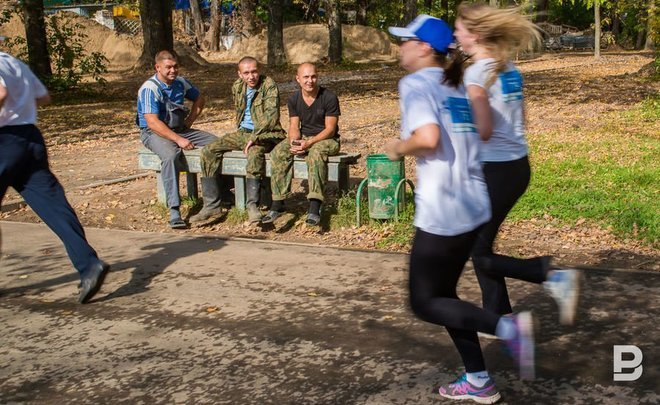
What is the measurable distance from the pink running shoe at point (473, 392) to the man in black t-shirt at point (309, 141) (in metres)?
3.99

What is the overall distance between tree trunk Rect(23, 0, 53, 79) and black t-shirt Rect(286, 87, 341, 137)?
14817mm

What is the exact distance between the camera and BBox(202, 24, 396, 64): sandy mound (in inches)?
1467

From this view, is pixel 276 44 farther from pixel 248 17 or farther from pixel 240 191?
pixel 240 191

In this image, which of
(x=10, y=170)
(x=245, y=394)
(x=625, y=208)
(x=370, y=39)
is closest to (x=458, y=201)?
(x=245, y=394)

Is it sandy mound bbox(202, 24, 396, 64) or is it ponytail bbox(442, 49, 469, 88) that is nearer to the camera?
ponytail bbox(442, 49, 469, 88)

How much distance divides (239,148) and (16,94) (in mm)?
3226

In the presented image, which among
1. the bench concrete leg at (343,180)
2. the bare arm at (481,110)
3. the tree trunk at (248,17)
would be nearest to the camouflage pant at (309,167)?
the bench concrete leg at (343,180)

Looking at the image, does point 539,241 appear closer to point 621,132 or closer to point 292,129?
point 292,129

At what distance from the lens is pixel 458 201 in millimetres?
3582

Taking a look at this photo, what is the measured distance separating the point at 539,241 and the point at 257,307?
2.65 m

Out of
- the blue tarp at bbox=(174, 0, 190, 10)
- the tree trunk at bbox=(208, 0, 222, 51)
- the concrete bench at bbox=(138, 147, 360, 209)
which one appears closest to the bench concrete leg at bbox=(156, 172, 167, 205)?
the concrete bench at bbox=(138, 147, 360, 209)

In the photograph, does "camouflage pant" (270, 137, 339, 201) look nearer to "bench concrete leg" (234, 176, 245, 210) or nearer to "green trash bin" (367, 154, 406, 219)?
"green trash bin" (367, 154, 406, 219)

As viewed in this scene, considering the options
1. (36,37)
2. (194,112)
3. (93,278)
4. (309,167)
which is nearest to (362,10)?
(36,37)

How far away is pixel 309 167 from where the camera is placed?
25.8ft
